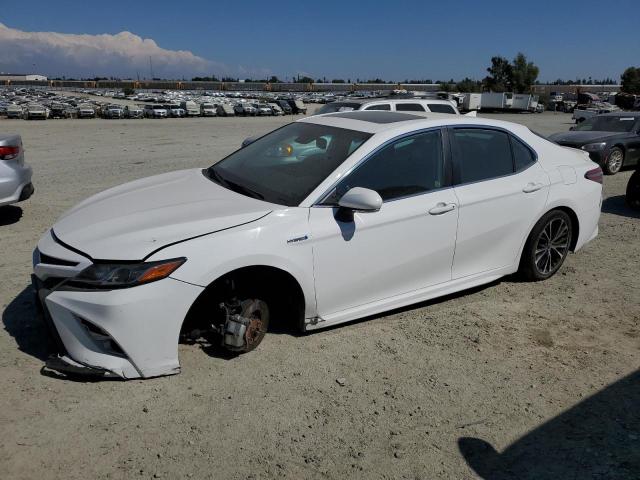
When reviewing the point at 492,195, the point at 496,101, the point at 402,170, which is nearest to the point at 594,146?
the point at 492,195

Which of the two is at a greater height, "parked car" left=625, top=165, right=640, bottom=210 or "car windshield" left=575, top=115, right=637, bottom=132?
"car windshield" left=575, top=115, right=637, bottom=132

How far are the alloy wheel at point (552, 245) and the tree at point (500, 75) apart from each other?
9722 cm

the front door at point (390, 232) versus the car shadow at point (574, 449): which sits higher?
the front door at point (390, 232)

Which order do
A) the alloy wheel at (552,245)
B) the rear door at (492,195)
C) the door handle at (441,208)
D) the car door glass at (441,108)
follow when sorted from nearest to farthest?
the door handle at (441,208) < the rear door at (492,195) < the alloy wheel at (552,245) < the car door glass at (441,108)

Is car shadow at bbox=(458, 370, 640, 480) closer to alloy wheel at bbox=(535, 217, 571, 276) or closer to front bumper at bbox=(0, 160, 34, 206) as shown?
alloy wheel at bbox=(535, 217, 571, 276)

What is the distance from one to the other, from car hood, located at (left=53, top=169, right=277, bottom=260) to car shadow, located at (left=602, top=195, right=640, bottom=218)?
6646mm

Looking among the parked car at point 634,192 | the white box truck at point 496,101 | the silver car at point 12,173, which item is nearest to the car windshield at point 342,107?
the parked car at point 634,192

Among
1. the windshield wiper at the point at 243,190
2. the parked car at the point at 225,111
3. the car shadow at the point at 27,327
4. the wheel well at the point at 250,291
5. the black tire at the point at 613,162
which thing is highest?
the windshield wiper at the point at 243,190

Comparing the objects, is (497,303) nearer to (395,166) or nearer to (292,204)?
(395,166)

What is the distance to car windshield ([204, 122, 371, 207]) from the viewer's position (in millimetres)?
3738

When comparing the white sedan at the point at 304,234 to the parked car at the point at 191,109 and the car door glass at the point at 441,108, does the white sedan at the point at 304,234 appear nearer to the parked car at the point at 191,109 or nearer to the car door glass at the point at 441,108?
the car door glass at the point at 441,108

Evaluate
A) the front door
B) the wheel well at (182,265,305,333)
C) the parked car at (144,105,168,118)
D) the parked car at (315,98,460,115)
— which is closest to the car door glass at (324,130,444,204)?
the front door

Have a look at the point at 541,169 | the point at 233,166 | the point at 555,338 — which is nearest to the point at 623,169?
the point at 541,169

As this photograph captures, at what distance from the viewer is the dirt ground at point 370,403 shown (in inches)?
105
